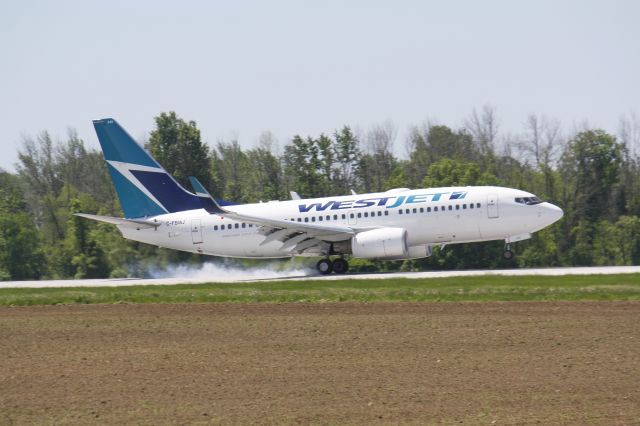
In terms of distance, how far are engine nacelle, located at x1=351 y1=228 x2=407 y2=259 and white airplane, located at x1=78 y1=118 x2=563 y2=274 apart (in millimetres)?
39

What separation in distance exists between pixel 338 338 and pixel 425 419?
6.40 metres

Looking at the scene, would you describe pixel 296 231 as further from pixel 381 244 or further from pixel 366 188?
pixel 366 188

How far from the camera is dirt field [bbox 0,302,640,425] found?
14039 mm

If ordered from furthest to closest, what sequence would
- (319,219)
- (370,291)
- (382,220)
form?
1. (319,219)
2. (382,220)
3. (370,291)

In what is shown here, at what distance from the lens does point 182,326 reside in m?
22.3

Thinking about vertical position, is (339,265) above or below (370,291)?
above

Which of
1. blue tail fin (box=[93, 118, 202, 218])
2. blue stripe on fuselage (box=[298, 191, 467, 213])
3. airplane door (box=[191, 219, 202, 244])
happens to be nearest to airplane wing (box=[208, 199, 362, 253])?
blue stripe on fuselage (box=[298, 191, 467, 213])

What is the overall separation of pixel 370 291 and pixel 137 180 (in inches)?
623

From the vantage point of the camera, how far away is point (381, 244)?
3653cm

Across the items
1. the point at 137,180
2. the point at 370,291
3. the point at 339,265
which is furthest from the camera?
the point at 137,180

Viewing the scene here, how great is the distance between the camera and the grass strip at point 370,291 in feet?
86.5

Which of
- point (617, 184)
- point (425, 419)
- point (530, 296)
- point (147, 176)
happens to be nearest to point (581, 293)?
point (530, 296)

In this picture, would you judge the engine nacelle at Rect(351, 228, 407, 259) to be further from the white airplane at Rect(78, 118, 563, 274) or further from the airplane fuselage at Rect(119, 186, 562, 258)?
the airplane fuselage at Rect(119, 186, 562, 258)

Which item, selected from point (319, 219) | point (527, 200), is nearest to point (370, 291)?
point (319, 219)
